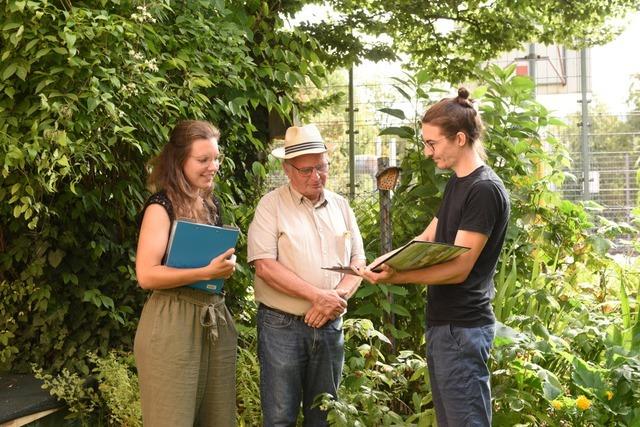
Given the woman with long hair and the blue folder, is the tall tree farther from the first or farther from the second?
the blue folder

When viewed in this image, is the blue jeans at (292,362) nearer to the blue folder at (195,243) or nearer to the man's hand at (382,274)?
the blue folder at (195,243)

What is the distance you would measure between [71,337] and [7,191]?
950 millimetres

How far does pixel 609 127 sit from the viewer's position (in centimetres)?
1041

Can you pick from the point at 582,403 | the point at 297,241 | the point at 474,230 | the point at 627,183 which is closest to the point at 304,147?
the point at 297,241

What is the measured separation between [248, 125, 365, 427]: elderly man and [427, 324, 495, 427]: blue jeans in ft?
2.10

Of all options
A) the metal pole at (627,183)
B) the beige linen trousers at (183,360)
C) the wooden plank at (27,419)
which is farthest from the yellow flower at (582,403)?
the metal pole at (627,183)

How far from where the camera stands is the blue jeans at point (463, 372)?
114 inches

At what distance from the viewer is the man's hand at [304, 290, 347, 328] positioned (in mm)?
3451

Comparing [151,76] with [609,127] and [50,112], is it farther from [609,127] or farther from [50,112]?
[609,127]

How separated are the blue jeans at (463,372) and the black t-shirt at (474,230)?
4cm

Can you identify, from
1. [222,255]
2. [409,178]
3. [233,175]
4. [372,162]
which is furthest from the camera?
[372,162]

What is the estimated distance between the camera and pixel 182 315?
3270mm

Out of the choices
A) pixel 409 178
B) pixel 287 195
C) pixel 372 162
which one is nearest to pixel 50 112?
pixel 287 195

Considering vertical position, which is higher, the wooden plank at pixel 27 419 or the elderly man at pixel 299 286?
the elderly man at pixel 299 286
